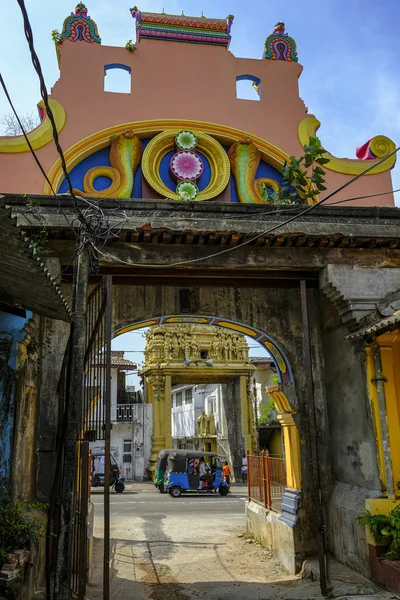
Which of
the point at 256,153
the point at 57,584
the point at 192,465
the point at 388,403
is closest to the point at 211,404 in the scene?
the point at 192,465

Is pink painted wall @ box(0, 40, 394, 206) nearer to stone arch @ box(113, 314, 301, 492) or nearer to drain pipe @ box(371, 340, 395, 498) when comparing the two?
stone arch @ box(113, 314, 301, 492)

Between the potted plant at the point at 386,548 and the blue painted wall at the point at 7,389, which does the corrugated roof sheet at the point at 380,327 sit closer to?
the potted plant at the point at 386,548

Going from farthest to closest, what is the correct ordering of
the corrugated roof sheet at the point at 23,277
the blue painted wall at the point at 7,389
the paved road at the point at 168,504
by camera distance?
the paved road at the point at 168,504 → the blue painted wall at the point at 7,389 → the corrugated roof sheet at the point at 23,277

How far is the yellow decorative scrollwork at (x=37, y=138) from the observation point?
1041 cm

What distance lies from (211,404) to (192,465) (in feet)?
42.1

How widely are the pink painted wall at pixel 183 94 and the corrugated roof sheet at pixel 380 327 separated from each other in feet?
15.0

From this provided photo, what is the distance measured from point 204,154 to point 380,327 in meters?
6.03

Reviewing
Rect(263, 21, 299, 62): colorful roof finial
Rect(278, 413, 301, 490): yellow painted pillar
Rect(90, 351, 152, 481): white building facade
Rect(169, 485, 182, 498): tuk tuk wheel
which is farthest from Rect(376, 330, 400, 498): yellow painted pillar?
Rect(90, 351, 152, 481): white building facade

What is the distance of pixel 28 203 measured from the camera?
765 cm

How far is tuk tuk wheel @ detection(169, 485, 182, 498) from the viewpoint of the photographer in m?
21.0

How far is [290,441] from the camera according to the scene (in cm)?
982

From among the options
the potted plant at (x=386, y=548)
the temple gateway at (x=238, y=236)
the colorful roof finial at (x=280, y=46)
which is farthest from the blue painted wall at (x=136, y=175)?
the potted plant at (x=386, y=548)

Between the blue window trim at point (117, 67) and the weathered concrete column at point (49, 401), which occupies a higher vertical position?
the blue window trim at point (117, 67)

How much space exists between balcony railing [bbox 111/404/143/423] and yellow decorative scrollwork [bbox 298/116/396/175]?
19.6m
